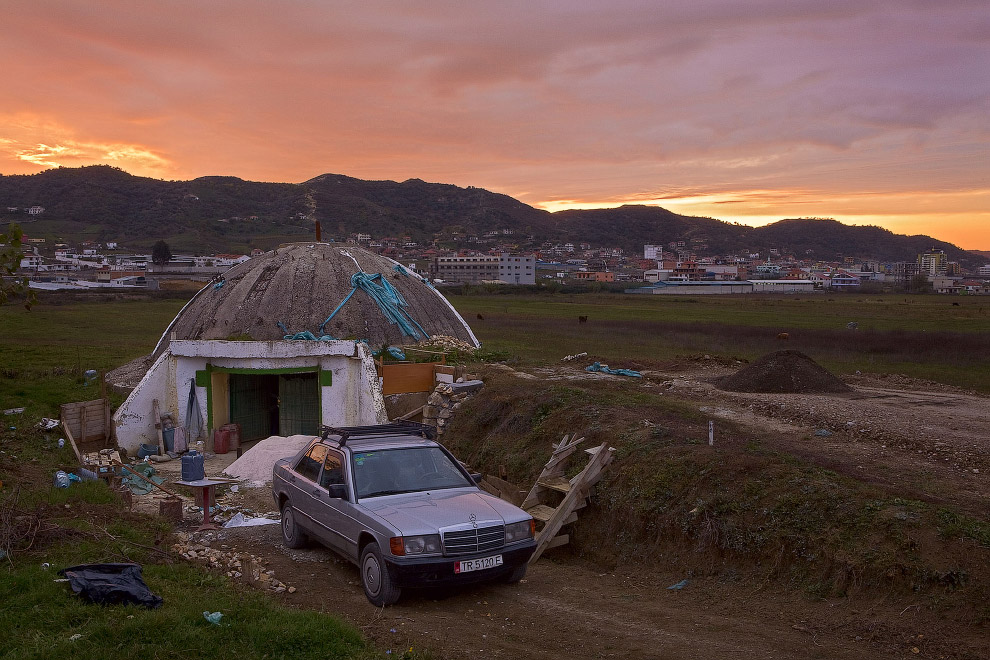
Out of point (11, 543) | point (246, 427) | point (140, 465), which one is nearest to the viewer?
point (11, 543)

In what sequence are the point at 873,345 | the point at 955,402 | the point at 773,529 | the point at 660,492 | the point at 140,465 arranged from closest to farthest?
the point at 773,529, the point at 660,492, the point at 140,465, the point at 955,402, the point at 873,345

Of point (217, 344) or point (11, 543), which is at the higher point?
point (217, 344)

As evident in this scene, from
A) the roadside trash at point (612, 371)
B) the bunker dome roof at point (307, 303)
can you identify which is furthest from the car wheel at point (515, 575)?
the roadside trash at point (612, 371)

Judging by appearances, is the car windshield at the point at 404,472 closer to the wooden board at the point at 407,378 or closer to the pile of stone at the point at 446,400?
the pile of stone at the point at 446,400

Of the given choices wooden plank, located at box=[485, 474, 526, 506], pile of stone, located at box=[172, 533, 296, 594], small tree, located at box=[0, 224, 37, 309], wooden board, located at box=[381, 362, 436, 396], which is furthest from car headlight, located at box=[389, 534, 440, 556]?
wooden board, located at box=[381, 362, 436, 396]

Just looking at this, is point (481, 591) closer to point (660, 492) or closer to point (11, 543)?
point (660, 492)

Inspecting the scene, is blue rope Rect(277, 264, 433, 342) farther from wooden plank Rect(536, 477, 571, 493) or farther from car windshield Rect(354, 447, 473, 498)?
car windshield Rect(354, 447, 473, 498)

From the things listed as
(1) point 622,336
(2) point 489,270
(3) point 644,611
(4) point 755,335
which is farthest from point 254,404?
(2) point 489,270

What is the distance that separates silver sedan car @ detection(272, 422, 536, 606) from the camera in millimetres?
7473

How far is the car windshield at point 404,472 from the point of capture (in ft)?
28.3

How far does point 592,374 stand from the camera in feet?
68.3

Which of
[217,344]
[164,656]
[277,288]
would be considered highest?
[277,288]

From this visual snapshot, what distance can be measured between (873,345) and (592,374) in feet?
68.2

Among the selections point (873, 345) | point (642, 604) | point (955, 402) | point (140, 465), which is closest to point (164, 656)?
point (642, 604)
